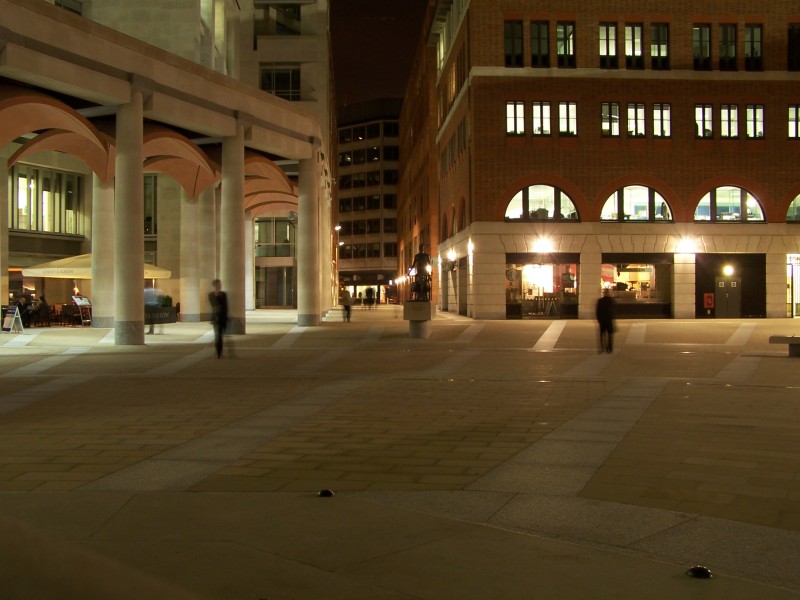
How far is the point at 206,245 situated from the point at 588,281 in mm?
19703

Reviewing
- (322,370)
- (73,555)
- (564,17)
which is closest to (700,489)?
(73,555)

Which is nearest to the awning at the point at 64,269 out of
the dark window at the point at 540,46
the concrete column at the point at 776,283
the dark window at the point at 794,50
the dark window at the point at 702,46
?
the dark window at the point at 540,46

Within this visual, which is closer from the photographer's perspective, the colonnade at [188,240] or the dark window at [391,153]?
the colonnade at [188,240]

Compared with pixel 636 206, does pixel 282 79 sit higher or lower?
higher

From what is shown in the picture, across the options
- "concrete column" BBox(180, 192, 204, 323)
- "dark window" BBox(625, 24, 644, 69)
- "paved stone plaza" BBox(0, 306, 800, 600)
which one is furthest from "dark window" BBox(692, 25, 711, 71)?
"paved stone plaza" BBox(0, 306, 800, 600)

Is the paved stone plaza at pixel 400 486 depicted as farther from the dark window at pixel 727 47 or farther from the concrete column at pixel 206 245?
the dark window at pixel 727 47

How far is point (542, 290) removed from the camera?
42656 mm

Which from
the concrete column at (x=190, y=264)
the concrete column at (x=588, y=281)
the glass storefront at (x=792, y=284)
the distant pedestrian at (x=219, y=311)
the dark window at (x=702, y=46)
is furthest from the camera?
the glass storefront at (x=792, y=284)

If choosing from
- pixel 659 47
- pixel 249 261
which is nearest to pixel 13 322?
pixel 249 261

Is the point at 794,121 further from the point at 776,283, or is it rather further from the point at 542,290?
the point at 542,290

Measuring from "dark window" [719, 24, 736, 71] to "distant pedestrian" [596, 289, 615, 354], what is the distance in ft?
85.7

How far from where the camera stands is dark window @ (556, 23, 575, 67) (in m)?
41.9

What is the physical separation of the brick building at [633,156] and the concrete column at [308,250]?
360 inches

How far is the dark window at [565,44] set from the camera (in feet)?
137
